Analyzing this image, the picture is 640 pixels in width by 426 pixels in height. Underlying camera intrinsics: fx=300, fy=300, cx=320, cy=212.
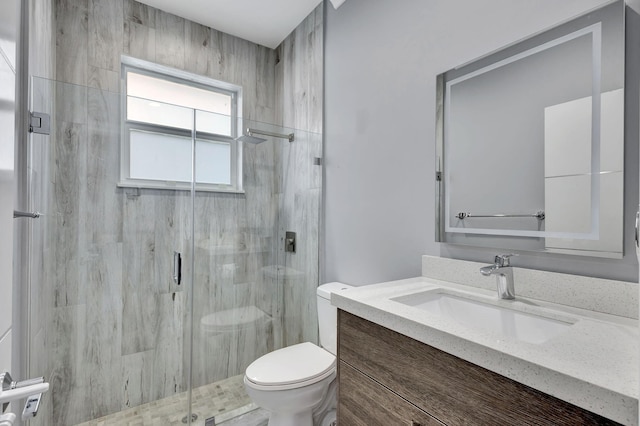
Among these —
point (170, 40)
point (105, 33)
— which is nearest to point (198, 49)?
point (170, 40)

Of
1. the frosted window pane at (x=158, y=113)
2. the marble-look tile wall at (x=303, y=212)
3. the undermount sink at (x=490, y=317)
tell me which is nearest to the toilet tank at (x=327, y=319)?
the marble-look tile wall at (x=303, y=212)

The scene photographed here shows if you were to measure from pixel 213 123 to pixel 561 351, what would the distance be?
1.89 m

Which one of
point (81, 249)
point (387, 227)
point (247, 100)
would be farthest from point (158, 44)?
point (387, 227)

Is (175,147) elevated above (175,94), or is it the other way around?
(175,94)

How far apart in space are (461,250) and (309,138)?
1300mm

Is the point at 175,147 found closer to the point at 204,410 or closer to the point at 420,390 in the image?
the point at 204,410

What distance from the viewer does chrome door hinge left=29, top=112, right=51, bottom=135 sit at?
1352 millimetres

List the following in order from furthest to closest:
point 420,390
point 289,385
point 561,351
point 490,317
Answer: point 289,385, point 490,317, point 420,390, point 561,351

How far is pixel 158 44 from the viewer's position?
2.14 metres

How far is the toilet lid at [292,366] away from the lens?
4.52 ft

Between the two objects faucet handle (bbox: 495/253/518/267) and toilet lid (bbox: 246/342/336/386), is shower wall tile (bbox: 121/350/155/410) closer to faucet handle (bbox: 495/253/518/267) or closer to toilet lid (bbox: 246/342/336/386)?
toilet lid (bbox: 246/342/336/386)

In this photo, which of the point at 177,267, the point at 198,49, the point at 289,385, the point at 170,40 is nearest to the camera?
the point at 289,385

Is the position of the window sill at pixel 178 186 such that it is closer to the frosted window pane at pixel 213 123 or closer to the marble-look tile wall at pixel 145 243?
the marble-look tile wall at pixel 145 243

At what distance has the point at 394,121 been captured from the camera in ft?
5.23
